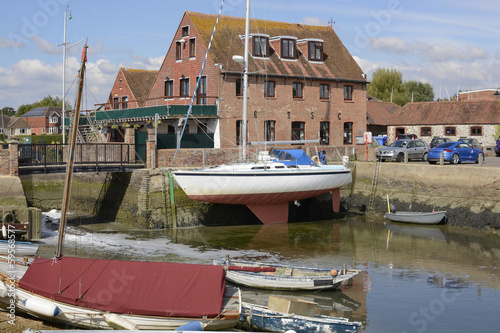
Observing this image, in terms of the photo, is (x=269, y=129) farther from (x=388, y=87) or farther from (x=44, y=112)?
(x=44, y=112)

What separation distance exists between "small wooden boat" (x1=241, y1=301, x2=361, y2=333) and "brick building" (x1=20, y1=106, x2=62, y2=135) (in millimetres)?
103865

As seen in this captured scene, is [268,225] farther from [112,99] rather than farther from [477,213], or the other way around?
[112,99]

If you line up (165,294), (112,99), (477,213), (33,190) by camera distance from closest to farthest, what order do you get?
(165,294), (477,213), (33,190), (112,99)

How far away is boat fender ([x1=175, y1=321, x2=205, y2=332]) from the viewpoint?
14.3m

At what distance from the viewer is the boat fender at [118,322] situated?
1458cm

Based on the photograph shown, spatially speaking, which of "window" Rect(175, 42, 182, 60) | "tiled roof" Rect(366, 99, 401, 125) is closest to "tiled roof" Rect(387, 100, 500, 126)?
"tiled roof" Rect(366, 99, 401, 125)

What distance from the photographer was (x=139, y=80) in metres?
53.6

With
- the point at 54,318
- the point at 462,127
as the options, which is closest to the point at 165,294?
the point at 54,318

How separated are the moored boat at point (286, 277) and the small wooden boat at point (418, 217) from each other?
43.3 feet

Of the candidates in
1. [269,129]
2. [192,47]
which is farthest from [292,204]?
[192,47]

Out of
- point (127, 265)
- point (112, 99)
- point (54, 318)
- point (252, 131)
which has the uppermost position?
point (112, 99)

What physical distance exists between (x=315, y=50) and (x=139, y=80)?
17252 mm

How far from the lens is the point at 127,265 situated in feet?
52.1

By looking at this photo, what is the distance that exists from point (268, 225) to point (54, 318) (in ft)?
58.6
